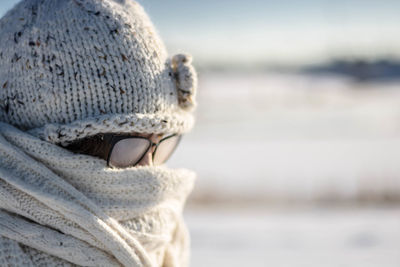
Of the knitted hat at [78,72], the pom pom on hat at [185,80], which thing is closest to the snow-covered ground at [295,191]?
the pom pom on hat at [185,80]

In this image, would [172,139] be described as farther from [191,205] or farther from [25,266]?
[191,205]

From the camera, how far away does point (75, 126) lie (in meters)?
1.21

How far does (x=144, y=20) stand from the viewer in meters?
1.39

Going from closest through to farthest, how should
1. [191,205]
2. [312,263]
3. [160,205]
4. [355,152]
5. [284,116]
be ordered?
[160,205], [312,263], [191,205], [355,152], [284,116]

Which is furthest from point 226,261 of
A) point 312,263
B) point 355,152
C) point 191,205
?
point 355,152

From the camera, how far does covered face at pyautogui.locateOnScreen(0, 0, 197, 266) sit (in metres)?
1.20

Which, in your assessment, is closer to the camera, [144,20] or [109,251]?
[109,251]

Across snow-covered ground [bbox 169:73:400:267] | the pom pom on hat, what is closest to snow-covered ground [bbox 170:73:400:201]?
snow-covered ground [bbox 169:73:400:267]

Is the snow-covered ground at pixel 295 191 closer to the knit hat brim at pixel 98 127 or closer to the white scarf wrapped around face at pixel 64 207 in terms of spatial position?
the knit hat brim at pixel 98 127

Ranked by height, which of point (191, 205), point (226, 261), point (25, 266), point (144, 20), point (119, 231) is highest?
point (144, 20)

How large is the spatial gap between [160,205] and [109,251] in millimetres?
231

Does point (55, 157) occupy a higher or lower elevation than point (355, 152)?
higher

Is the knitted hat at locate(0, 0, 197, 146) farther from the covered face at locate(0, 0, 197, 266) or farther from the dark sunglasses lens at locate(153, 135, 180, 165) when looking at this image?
the dark sunglasses lens at locate(153, 135, 180, 165)

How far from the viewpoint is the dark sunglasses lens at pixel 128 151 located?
4.26 feet
